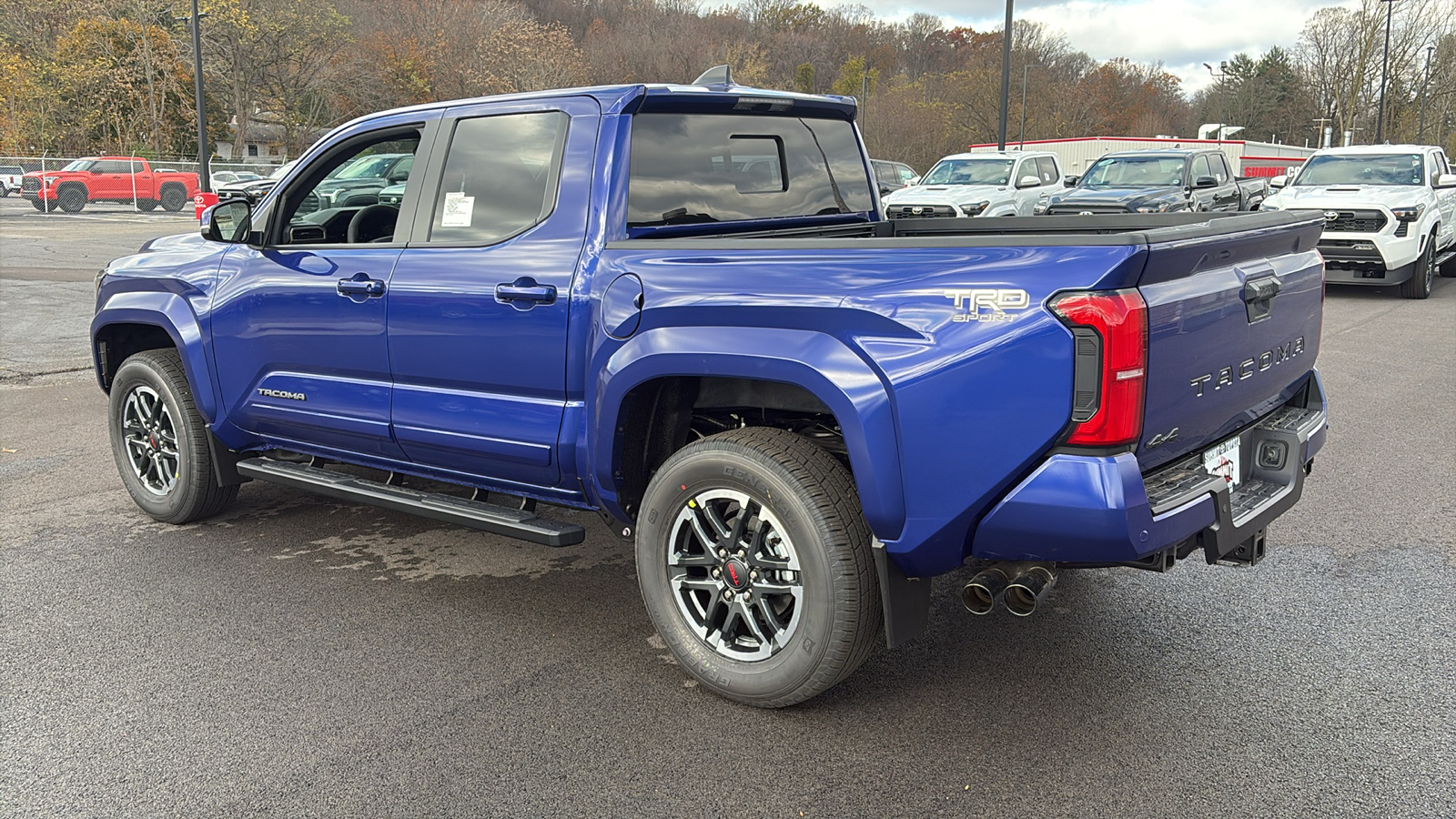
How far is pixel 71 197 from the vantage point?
35750mm

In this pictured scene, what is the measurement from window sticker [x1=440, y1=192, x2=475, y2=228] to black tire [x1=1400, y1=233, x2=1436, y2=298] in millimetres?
14090

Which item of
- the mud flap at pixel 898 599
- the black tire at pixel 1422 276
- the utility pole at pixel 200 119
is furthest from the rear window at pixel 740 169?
the utility pole at pixel 200 119

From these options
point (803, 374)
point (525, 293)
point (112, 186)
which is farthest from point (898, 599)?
point (112, 186)

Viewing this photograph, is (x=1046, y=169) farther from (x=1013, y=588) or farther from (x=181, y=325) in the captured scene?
(x=1013, y=588)

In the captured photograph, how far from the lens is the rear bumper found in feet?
9.48

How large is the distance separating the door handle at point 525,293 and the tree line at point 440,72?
128 feet

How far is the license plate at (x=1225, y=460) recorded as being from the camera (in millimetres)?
3473

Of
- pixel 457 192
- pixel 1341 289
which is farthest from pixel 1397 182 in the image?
pixel 457 192

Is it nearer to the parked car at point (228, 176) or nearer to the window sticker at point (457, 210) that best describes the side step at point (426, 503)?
the window sticker at point (457, 210)

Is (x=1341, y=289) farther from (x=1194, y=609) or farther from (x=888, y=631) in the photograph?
(x=888, y=631)

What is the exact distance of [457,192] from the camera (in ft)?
14.3

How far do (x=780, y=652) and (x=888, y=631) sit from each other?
0.37 meters

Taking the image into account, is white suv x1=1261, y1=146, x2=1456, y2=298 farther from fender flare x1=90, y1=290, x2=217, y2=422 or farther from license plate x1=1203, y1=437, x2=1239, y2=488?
fender flare x1=90, y1=290, x2=217, y2=422

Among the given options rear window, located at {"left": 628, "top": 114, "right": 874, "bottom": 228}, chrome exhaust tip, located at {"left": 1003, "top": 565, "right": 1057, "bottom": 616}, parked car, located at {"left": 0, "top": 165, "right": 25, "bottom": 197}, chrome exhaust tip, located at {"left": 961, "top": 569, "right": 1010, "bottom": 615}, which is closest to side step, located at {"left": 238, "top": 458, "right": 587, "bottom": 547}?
rear window, located at {"left": 628, "top": 114, "right": 874, "bottom": 228}
